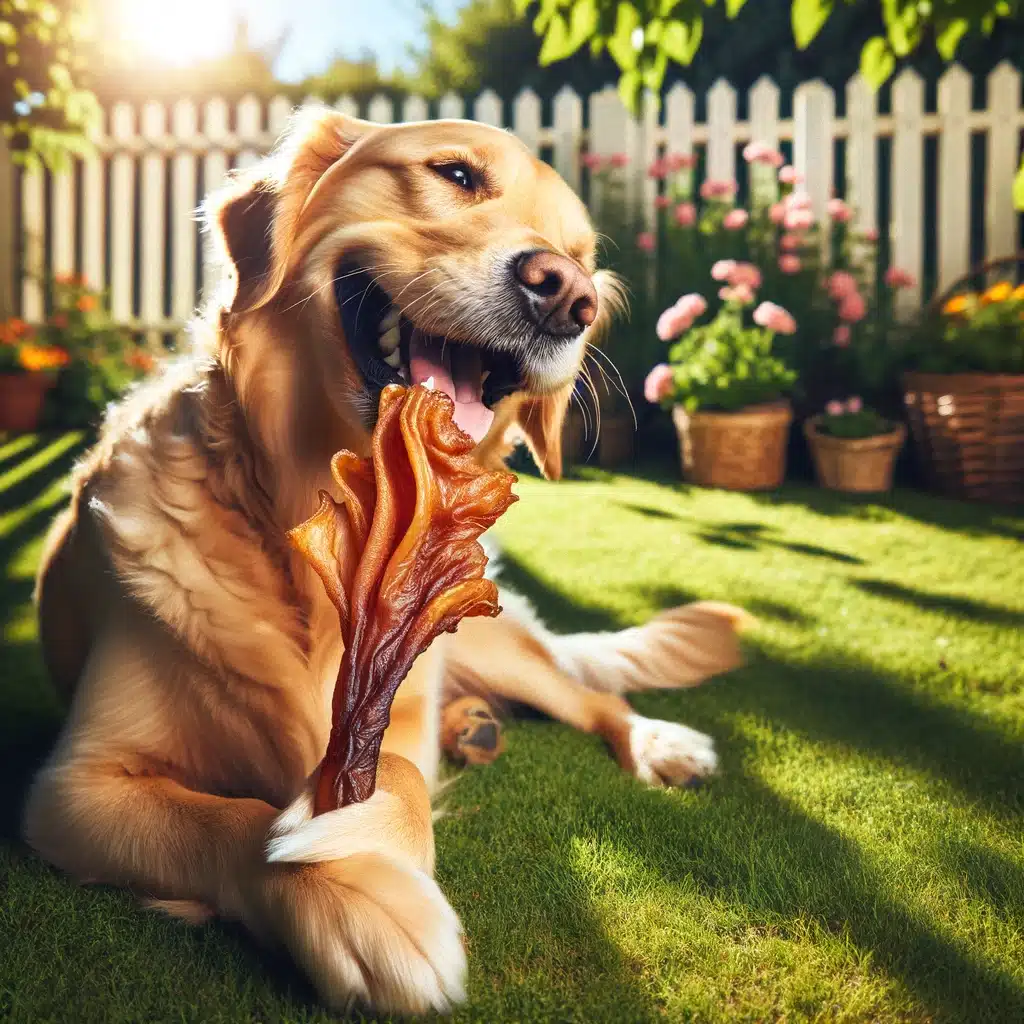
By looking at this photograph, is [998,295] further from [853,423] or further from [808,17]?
[808,17]

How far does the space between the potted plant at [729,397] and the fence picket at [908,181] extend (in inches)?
67.7

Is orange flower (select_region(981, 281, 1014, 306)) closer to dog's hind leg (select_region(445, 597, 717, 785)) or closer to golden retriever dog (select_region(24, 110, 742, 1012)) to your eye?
dog's hind leg (select_region(445, 597, 717, 785))

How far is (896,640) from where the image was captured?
10.0 feet

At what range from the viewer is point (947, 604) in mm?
3404

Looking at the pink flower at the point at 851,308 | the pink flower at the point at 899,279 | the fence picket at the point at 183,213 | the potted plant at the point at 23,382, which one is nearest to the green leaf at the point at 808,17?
the pink flower at the point at 851,308

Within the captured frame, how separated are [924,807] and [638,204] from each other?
218 inches

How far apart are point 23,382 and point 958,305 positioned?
5.69m

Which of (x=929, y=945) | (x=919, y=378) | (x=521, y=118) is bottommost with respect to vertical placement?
(x=929, y=945)

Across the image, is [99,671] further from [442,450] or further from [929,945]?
[929,945]

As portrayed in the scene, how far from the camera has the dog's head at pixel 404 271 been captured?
1.63 metres

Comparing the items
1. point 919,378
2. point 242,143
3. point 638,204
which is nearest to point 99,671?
point 919,378

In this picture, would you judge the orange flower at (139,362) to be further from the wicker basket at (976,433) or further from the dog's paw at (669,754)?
the dog's paw at (669,754)

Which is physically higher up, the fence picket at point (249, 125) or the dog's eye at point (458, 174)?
the fence picket at point (249, 125)

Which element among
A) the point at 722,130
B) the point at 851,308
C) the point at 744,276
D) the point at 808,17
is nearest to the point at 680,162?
the point at 722,130
